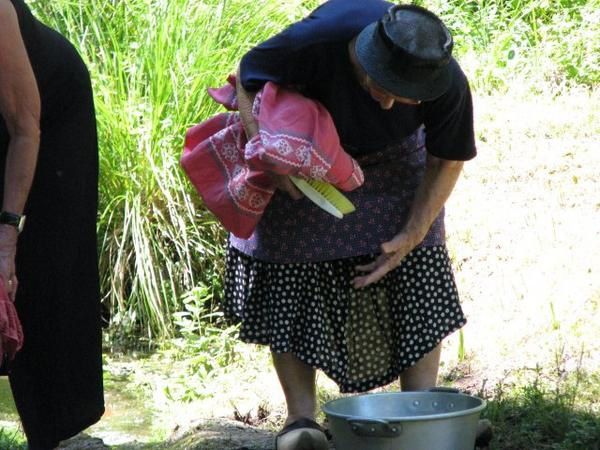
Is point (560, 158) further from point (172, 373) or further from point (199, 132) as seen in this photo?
point (199, 132)

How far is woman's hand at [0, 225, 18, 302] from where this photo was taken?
11.1ft

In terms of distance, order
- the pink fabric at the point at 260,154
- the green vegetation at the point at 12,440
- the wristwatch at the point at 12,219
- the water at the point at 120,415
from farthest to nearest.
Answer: the water at the point at 120,415, the green vegetation at the point at 12,440, the pink fabric at the point at 260,154, the wristwatch at the point at 12,219

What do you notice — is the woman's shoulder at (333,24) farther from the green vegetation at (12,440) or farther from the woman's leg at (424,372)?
the green vegetation at (12,440)

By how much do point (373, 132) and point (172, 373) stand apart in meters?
2.84

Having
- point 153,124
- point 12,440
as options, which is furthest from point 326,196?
point 153,124

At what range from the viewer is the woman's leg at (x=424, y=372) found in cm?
412

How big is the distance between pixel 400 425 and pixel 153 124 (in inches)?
146

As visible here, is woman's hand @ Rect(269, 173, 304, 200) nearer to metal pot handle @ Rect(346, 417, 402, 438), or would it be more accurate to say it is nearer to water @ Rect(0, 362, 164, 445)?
metal pot handle @ Rect(346, 417, 402, 438)

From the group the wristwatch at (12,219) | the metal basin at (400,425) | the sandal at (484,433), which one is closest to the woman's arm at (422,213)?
the metal basin at (400,425)

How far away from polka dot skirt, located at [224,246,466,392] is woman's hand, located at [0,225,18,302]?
0.96 metres

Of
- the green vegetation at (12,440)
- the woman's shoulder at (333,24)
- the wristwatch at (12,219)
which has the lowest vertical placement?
the green vegetation at (12,440)

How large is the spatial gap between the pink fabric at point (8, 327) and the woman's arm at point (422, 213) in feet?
4.01

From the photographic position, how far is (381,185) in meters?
4.04

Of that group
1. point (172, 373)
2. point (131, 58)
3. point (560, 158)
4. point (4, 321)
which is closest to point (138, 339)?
point (172, 373)
